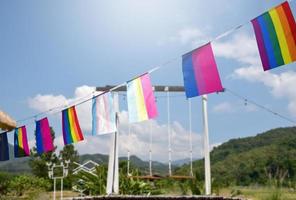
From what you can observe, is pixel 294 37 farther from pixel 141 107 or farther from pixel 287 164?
pixel 287 164

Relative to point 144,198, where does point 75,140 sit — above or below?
above

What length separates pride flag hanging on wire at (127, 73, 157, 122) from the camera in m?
7.02

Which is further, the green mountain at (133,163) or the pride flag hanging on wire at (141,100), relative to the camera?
the green mountain at (133,163)

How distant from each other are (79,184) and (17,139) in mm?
2964

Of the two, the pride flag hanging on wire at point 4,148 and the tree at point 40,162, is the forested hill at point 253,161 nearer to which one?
the tree at point 40,162

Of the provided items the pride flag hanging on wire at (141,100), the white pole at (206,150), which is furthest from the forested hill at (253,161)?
the pride flag hanging on wire at (141,100)

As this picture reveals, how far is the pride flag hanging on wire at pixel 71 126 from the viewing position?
28.8 feet

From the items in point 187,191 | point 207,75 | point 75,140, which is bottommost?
point 187,191

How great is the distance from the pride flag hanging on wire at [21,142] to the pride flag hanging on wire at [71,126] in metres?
1.31

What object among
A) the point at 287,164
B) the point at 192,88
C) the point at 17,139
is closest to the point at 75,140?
the point at 17,139

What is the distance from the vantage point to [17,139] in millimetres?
9883

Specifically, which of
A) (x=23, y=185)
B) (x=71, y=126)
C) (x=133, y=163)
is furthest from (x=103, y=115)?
(x=133, y=163)

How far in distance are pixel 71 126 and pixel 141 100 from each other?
225 centimetres

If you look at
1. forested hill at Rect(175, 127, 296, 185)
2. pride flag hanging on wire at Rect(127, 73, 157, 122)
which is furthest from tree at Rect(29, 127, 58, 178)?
pride flag hanging on wire at Rect(127, 73, 157, 122)
